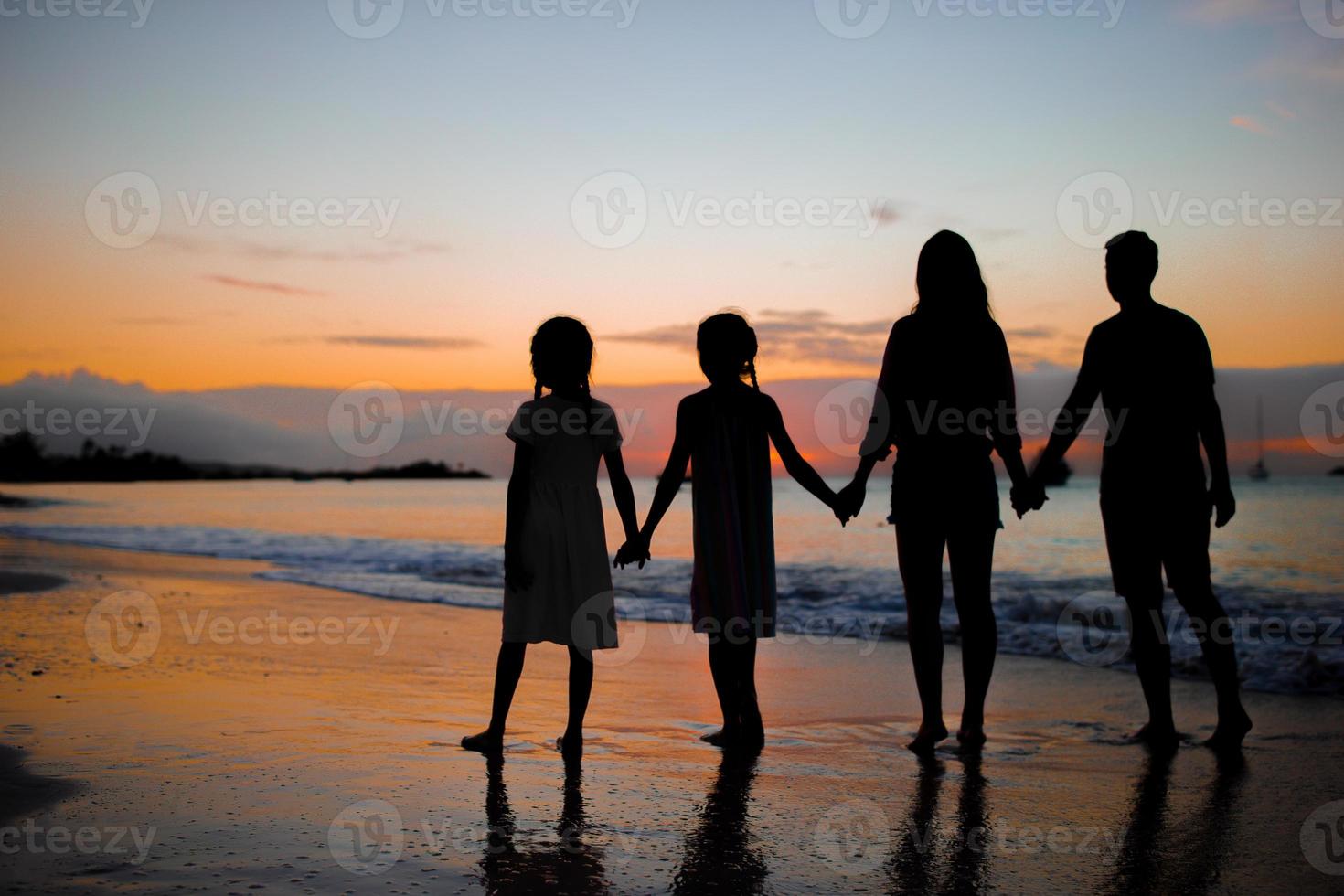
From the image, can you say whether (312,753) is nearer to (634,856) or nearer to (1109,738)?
(634,856)

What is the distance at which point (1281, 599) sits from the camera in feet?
39.5

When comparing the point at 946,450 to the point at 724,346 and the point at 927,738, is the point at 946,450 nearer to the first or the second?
the point at 724,346

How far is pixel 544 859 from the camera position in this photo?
316 centimetres

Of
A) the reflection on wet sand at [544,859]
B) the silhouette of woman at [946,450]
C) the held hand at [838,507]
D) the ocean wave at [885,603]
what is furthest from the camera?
the ocean wave at [885,603]

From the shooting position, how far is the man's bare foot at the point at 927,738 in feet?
15.6

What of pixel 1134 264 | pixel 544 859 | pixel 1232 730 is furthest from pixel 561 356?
pixel 1232 730

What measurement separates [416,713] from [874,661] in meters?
3.46

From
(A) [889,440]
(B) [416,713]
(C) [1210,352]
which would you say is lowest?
(B) [416,713]

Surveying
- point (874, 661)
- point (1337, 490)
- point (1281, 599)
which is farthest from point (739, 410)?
point (1337, 490)

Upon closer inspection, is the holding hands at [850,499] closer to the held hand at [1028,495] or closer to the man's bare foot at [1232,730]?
the held hand at [1028,495]

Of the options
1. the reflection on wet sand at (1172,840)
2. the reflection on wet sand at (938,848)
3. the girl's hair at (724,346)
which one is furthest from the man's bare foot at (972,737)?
the girl's hair at (724,346)

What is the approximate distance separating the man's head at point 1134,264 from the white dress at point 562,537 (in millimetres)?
2445

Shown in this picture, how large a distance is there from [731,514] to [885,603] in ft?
21.7

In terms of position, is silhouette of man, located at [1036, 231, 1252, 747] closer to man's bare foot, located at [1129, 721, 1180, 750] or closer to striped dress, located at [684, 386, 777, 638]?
man's bare foot, located at [1129, 721, 1180, 750]
